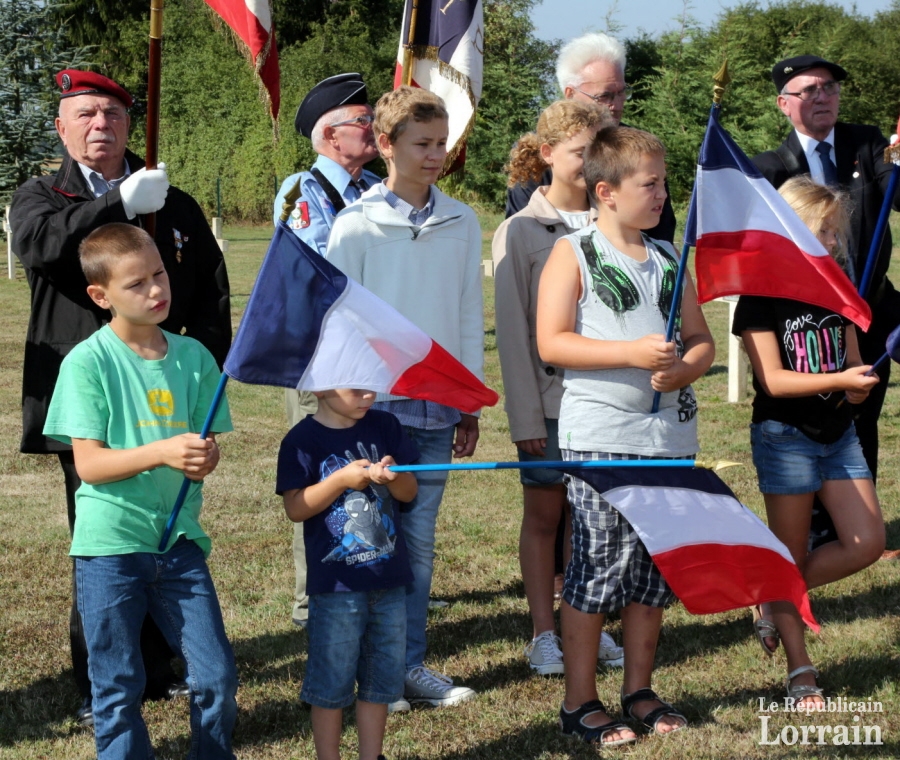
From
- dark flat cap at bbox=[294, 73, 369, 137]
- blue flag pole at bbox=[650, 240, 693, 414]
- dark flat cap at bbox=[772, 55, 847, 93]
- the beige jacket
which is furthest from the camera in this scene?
dark flat cap at bbox=[772, 55, 847, 93]

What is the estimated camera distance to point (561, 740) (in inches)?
155

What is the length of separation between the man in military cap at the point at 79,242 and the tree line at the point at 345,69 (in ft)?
54.1

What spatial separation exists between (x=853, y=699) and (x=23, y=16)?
23005mm

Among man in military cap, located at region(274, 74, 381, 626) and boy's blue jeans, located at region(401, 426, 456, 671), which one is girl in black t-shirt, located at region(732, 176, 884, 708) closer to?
boy's blue jeans, located at region(401, 426, 456, 671)

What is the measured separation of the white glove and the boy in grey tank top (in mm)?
1295

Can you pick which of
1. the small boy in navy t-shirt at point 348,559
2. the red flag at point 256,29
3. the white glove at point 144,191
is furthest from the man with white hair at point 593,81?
the small boy in navy t-shirt at point 348,559

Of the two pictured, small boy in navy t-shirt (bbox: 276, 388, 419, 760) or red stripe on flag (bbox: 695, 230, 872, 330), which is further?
red stripe on flag (bbox: 695, 230, 872, 330)

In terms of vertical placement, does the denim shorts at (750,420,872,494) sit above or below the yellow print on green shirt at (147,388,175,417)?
below

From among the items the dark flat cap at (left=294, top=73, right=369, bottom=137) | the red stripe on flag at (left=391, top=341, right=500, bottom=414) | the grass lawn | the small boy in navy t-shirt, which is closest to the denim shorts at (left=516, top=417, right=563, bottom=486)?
the grass lawn

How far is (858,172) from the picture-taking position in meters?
5.46

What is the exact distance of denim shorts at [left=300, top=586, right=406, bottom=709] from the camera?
3424 millimetres

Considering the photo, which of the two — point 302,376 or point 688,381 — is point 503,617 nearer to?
point 688,381

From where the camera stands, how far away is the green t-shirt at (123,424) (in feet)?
10.8

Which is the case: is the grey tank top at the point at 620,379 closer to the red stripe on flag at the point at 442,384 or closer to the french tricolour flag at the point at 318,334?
the red stripe on flag at the point at 442,384
